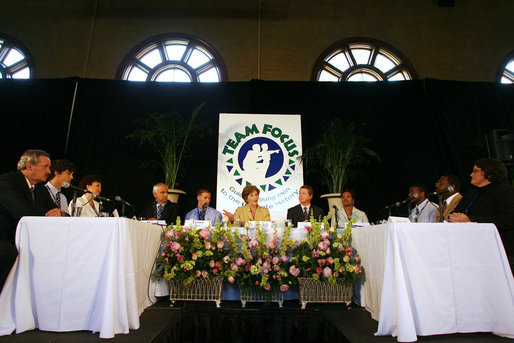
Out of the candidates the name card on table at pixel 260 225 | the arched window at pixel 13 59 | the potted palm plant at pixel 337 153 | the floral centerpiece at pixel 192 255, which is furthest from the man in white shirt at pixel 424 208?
the arched window at pixel 13 59

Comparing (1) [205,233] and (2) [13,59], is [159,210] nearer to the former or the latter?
(1) [205,233]

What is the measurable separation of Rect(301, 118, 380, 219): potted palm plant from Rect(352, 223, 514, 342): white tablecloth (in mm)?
2164

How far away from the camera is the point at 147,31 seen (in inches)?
221

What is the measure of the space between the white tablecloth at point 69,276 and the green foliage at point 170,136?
236 centimetres

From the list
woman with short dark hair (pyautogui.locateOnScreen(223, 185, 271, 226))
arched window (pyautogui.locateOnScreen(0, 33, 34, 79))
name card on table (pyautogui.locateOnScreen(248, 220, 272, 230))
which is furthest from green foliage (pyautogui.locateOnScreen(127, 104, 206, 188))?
arched window (pyautogui.locateOnScreen(0, 33, 34, 79))

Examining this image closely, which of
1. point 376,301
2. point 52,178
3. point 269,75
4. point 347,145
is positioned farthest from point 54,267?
point 269,75

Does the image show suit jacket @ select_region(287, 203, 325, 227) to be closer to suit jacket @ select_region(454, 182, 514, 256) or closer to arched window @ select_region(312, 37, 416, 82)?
suit jacket @ select_region(454, 182, 514, 256)

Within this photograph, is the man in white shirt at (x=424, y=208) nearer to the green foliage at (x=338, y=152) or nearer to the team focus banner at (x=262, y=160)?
the green foliage at (x=338, y=152)

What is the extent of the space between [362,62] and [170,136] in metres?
3.45

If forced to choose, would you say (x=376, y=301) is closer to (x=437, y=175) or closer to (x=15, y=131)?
(x=437, y=175)

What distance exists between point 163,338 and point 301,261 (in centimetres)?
112

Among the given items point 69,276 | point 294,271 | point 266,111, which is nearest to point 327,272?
point 294,271

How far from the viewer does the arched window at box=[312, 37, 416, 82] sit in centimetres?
560

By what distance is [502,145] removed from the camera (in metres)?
4.31
